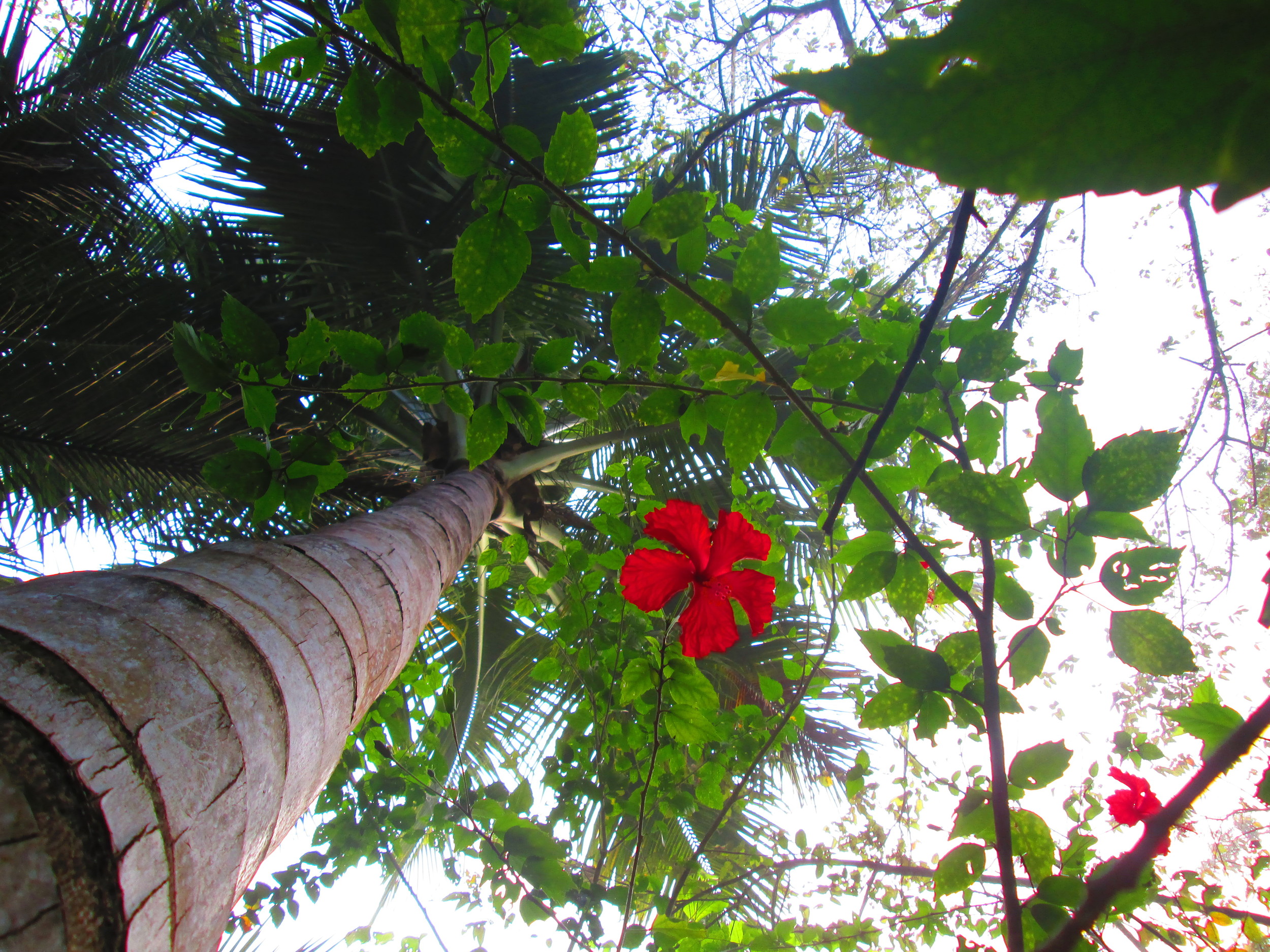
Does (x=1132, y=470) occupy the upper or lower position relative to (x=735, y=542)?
lower

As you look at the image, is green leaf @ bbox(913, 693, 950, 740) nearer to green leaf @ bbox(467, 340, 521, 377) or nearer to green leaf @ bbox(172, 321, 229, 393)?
green leaf @ bbox(467, 340, 521, 377)

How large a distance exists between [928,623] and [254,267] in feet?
12.7

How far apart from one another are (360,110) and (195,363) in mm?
376

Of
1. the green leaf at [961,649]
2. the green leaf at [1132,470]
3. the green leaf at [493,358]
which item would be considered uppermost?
the green leaf at [493,358]

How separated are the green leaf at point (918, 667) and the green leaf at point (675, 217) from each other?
20.0 inches

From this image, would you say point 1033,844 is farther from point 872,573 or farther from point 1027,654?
point 872,573

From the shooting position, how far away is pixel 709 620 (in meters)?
0.97

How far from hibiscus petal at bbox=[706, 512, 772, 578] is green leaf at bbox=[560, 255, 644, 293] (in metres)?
0.43

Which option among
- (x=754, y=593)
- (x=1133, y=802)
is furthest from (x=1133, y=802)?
(x=754, y=593)

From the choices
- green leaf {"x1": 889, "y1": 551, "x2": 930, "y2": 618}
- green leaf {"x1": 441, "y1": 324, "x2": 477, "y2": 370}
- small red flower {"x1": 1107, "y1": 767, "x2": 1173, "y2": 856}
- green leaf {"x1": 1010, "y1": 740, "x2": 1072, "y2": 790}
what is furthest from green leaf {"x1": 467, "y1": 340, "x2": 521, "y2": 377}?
small red flower {"x1": 1107, "y1": 767, "x2": 1173, "y2": 856}

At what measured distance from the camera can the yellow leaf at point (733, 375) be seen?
69 cm

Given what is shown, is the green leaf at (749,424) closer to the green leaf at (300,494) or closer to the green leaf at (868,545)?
the green leaf at (868,545)

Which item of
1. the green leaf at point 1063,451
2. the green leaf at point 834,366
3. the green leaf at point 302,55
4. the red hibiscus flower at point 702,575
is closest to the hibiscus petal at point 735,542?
the red hibiscus flower at point 702,575

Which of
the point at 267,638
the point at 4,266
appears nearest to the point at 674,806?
the point at 267,638
